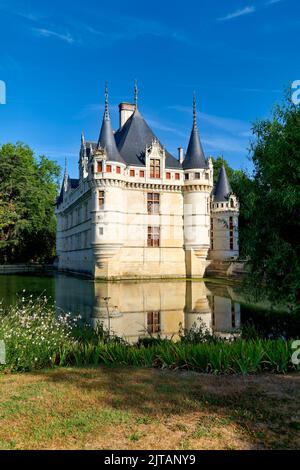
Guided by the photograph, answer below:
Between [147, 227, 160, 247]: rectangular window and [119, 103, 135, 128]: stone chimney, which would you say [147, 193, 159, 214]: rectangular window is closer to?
[147, 227, 160, 247]: rectangular window

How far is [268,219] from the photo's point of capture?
32.5 feet

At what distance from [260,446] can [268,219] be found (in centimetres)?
690

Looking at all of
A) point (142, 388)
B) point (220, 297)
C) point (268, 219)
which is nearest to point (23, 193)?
point (220, 297)

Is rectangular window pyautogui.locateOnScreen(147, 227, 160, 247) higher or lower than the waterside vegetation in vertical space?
higher

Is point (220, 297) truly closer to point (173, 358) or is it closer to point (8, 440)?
point (173, 358)

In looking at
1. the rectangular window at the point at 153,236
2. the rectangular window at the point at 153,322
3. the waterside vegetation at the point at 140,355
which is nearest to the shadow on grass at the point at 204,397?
the waterside vegetation at the point at 140,355

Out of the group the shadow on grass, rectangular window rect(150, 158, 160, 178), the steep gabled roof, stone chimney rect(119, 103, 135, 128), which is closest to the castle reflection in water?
the shadow on grass

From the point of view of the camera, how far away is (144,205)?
31766 mm

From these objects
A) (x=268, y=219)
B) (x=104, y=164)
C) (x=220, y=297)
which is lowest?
(x=220, y=297)

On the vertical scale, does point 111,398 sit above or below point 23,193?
→ below

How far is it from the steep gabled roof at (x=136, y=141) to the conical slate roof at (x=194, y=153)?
97cm

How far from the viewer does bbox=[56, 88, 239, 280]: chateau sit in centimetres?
2934

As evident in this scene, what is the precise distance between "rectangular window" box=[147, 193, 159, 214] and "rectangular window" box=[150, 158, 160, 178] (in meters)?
1.54

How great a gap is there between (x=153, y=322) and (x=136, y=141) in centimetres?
2291
